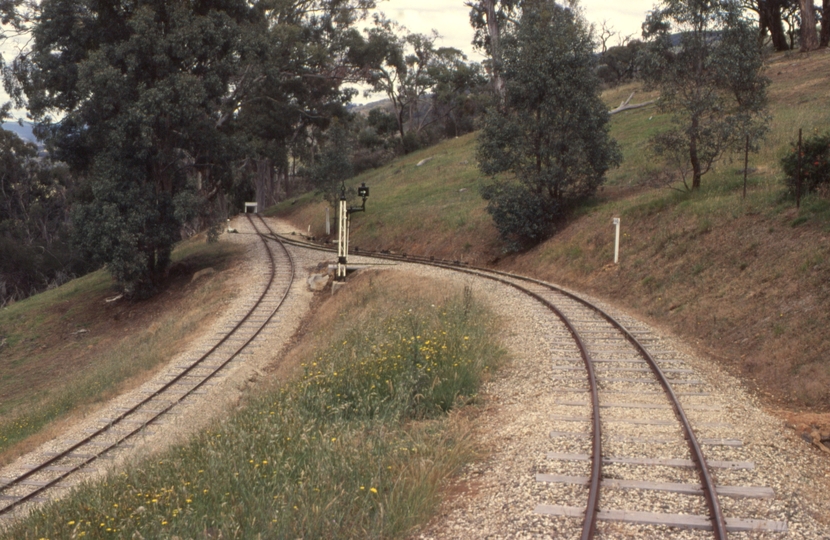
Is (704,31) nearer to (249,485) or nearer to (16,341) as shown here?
(249,485)

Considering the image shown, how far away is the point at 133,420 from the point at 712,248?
14715 mm

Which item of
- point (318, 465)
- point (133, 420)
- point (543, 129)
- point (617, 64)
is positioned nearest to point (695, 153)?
point (543, 129)

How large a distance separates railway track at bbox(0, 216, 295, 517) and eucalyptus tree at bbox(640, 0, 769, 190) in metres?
14.8

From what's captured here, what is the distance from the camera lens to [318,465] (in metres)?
7.86

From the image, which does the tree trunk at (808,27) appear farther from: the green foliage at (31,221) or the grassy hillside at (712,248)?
the green foliage at (31,221)

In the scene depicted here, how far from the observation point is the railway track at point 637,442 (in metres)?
7.04

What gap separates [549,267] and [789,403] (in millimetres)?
15009

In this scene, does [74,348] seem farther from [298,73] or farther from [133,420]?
[298,73]

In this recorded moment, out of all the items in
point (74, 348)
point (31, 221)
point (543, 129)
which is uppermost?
point (543, 129)

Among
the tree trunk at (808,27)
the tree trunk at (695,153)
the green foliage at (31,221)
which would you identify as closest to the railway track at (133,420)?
the tree trunk at (695,153)

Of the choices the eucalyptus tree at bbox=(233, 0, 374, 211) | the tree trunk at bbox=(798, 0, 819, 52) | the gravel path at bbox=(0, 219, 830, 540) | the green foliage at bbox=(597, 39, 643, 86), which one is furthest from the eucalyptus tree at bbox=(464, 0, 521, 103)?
the gravel path at bbox=(0, 219, 830, 540)

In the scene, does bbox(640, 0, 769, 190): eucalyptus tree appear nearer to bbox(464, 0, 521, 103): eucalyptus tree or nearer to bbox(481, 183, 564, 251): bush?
bbox(481, 183, 564, 251): bush

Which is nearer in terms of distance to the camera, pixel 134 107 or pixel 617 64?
pixel 134 107

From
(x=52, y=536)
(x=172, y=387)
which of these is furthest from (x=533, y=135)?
(x=52, y=536)
